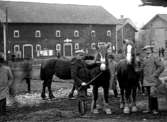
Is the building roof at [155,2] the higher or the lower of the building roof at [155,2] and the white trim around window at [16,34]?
the lower

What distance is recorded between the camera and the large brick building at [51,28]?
2389 inches

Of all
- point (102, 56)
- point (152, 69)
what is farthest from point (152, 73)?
point (102, 56)

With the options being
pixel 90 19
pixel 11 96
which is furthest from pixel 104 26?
pixel 11 96

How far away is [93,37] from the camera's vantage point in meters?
68.9

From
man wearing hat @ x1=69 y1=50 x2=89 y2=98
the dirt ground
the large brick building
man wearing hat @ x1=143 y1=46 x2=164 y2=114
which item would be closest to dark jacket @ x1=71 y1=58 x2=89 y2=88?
man wearing hat @ x1=69 y1=50 x2=89 y2=98

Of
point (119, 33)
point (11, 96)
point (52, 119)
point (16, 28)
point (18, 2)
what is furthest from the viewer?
point (119, 33)

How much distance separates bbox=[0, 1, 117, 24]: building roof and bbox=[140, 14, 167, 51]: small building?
8.12 meters

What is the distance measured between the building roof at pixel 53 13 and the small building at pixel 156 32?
320 inches

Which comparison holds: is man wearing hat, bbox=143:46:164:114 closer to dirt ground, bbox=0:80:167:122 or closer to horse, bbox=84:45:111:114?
dirt ground, bbox=0:80:167:122

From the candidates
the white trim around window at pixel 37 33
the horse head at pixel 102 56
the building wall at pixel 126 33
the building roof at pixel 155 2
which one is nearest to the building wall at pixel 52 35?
the white trim around window at pixel 37 33

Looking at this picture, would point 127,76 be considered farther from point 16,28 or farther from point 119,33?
point 119,33

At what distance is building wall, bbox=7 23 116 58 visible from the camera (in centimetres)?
6083

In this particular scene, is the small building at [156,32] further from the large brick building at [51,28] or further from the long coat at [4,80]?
the long coat at [4,80]

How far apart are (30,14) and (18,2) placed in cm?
435
